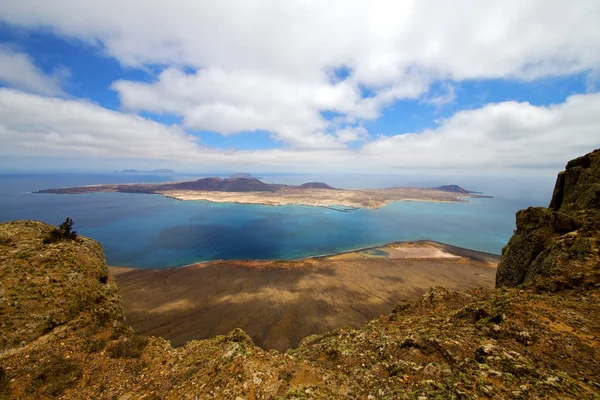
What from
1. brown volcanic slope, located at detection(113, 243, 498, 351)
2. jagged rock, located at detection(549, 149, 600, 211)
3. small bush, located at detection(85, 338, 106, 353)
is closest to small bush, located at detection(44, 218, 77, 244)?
small bush, located at detection(85, 338, 106, 353)

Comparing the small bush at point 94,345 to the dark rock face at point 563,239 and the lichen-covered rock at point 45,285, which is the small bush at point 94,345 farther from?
the dark rock face at point 563,239

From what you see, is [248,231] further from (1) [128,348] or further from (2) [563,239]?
(2) [563,239]

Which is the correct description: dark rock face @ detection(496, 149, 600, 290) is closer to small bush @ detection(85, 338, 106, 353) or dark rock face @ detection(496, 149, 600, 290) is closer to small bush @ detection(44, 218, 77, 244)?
small bush @ detection(85, 338, 106, 353)

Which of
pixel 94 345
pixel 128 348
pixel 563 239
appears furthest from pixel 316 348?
pixel 563 239

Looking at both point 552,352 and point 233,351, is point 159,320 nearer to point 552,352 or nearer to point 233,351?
point 233,351

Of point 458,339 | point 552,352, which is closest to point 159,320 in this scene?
point 458,339
